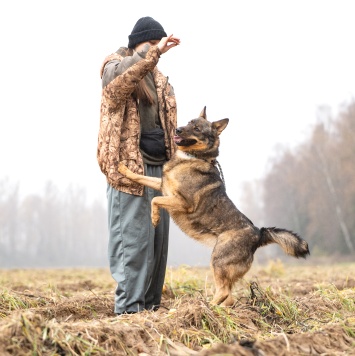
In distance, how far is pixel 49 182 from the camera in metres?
79.6

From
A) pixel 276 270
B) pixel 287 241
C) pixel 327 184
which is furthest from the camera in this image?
pixel 327 184

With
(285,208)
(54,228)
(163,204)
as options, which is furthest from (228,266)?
(54,228)

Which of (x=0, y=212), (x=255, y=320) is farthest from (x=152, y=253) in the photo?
(x=0, y=212)

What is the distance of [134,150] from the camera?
575 centimetres

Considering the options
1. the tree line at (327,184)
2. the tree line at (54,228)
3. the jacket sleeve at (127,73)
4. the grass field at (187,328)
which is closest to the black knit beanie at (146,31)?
the jacket sleeve at (127,73)

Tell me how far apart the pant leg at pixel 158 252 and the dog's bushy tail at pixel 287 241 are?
107 cm

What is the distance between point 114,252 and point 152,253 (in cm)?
40

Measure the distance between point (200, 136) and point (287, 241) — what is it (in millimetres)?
1506

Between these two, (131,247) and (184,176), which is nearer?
(131,247)

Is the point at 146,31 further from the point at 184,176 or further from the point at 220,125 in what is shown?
the point at 184,176

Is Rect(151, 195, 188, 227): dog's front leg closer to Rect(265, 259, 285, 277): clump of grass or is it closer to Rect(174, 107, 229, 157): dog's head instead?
Rect(174, 107, 229, 157): dog's head

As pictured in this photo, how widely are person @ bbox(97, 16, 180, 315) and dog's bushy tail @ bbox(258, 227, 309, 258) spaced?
1.13 metres

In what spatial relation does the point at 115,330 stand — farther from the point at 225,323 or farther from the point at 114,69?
the point at 114,69

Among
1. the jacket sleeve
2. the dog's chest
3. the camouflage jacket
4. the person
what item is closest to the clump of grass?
the dog's chest
